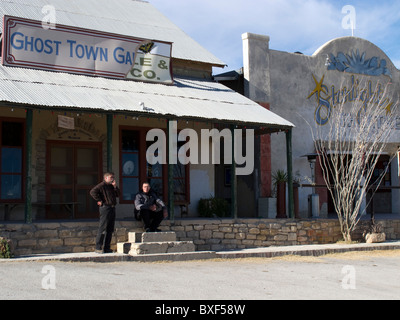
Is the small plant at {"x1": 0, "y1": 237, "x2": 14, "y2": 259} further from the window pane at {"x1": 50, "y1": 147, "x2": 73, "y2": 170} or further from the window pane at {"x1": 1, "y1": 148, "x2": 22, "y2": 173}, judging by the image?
the window pane at {"x1": 50, "y1": 147, "x2": 73, "y2": 170}

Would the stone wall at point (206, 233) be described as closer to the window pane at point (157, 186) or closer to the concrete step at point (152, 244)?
the concrete step at point (152, 244)

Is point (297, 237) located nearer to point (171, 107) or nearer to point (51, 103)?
point (171, 107)

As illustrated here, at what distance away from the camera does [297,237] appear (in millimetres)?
14242

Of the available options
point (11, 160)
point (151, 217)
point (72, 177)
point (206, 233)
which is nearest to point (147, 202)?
point (151, 217)

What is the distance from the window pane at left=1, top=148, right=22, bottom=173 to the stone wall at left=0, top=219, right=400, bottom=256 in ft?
7.94

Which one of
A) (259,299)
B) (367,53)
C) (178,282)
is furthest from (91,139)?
(367,53)

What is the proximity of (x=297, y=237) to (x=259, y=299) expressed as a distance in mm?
7330

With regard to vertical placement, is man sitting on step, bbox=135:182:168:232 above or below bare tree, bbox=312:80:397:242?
below

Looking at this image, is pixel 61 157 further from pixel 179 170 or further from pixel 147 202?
pixel 147 202

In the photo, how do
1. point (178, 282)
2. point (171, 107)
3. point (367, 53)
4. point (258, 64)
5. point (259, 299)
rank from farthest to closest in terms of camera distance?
point (367, 53) → point (258, 64) → point (171, 107) → point (178, 282) → point (259, 299)

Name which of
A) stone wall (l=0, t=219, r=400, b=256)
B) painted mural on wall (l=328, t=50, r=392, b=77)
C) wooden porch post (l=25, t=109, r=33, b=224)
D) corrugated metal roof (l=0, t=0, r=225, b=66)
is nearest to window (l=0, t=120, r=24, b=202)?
wooden porch post (l=25, t=109, r=33, b=224)

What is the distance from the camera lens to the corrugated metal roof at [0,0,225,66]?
586 inches

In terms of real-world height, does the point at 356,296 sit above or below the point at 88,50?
below

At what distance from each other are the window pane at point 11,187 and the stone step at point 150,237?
3.03 meters
